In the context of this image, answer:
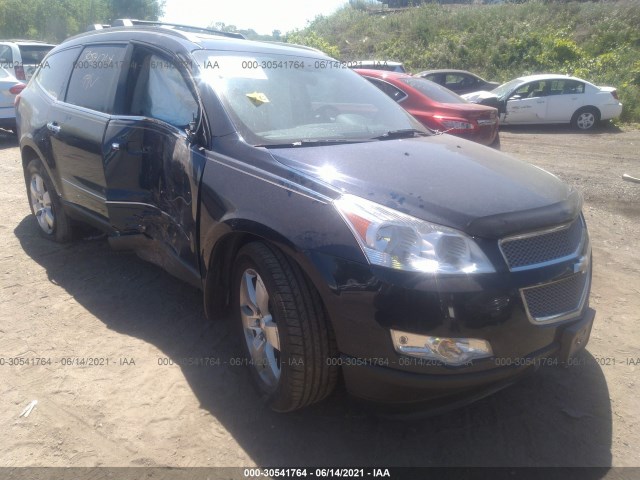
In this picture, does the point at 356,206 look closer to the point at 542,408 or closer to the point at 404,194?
the point at 404,194

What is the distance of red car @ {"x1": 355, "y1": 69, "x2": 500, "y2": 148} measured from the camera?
7.28 meters

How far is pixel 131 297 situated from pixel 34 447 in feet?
5.18

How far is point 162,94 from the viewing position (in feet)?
11.6

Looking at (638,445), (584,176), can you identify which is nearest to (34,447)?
(638,445)

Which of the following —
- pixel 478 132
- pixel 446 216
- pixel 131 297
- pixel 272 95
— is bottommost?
pixel 131 297

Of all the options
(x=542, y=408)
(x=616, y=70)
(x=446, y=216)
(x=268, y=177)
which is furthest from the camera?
(x=616, y=70)

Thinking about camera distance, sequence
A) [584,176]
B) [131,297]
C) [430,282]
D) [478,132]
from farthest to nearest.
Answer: [584,176] → [478,132] → [131,297] → [430,282]

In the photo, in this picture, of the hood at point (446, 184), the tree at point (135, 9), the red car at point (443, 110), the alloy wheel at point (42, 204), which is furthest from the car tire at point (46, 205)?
the tree at point (135, 9)

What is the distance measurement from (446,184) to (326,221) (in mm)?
647

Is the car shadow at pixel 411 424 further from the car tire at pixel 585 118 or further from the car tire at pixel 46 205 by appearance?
the car tire at pixel 585 118

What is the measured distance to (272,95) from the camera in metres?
3.35

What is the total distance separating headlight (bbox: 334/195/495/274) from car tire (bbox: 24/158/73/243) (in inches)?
131

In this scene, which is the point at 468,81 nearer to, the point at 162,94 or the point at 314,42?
the point at 314,42

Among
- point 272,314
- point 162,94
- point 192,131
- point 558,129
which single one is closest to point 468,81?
point 558,129
